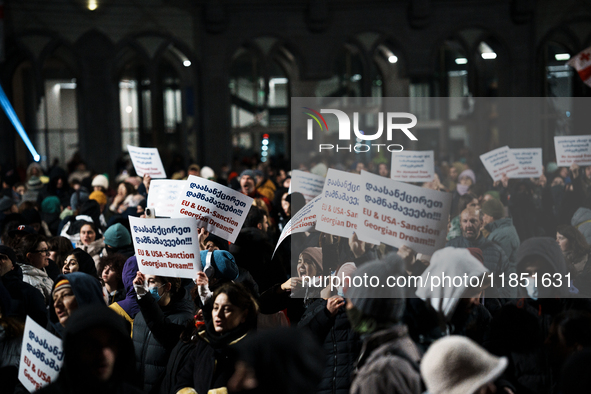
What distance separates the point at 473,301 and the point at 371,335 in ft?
3.57

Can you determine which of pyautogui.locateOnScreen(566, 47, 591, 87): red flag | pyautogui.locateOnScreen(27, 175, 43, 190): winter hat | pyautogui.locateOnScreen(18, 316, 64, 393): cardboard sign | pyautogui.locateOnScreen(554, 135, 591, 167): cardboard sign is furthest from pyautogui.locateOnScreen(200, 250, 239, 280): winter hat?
pyautogui.locateOnScreen(27, 175, 43, 190): winter hat

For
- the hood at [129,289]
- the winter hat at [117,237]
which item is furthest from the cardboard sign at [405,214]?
the winter hat at [117,237]

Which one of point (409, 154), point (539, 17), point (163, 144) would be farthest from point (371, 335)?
point (163, 144)

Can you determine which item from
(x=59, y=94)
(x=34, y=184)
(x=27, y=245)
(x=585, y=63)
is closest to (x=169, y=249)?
(x=27, y=245)

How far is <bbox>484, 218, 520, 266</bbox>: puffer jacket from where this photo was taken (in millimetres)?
6465

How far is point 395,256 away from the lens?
3604 millimetres

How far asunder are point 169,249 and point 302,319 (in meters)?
1.06

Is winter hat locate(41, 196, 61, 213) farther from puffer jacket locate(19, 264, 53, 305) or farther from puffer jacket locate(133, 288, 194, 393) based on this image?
puffer jacket locate(133, 288, 194, 393)

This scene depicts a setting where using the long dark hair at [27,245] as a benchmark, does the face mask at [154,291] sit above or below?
below

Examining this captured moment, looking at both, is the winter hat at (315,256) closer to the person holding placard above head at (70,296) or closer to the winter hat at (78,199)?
the person holding placard above head at (70,296)

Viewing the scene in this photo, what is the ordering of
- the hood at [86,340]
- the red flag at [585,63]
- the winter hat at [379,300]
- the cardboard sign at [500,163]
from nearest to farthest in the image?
the hood at [86,340], the winter hat at [379,300], the cardboard sign at [500,163], the red flag at [585,63]

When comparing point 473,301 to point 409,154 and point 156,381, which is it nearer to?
point 156,381

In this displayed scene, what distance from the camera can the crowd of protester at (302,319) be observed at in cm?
238

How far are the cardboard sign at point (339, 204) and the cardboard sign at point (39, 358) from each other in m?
2.16
